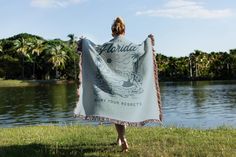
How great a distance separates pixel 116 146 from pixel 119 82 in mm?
1558

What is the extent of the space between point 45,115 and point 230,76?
9933 cm

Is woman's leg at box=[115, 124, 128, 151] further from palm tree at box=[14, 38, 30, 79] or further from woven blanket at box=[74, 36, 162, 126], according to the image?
palm tree at box=[14, 38, 30, 79]

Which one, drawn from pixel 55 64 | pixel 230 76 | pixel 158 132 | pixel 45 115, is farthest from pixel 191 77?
pixel 158 132

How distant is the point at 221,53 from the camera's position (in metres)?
130

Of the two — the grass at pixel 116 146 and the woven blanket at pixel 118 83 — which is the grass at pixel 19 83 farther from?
the woven blanket at pixel 118 83

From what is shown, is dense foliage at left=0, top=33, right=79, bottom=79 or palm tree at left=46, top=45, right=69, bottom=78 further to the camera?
dense foliage at left=0, top=33, right=79, bottom=79

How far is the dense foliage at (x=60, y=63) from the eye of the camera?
399ft

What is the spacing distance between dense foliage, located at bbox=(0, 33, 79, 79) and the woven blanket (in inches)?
4335

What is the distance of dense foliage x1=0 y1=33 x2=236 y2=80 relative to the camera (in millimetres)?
121500

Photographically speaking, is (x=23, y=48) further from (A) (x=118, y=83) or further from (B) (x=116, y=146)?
(A) (x=118, y=83)

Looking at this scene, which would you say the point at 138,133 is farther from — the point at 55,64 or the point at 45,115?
the point at 55,64

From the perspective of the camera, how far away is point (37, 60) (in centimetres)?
12738

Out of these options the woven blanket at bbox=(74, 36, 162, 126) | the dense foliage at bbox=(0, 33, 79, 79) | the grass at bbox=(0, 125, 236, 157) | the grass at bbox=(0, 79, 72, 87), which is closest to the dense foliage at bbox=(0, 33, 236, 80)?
the dense foliage at bbox=(0, 33, 79, 79)

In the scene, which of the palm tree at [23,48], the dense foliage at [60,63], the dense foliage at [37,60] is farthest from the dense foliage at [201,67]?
the palm tree at [23,48]
